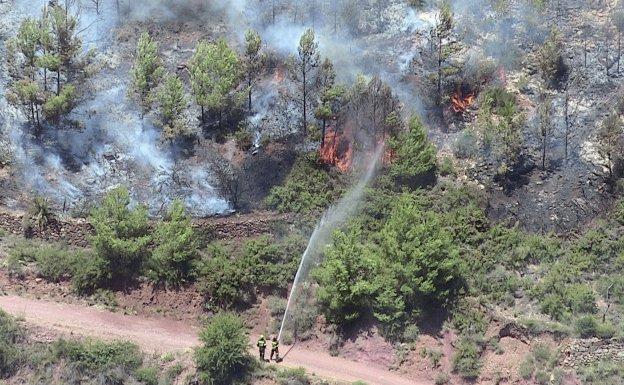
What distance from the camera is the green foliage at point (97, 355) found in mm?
31766

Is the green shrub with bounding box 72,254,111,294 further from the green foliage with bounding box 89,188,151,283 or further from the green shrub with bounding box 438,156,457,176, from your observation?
the green shrub with bounding box 438,156,457,176

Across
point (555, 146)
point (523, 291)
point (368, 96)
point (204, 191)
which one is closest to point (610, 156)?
point (555, 146)

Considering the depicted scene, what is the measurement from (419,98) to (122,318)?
18.6 m

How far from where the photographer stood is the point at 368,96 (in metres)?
41.9

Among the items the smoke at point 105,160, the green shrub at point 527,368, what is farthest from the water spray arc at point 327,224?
the green shrub at point 527,368

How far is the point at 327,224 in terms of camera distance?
38125 mm

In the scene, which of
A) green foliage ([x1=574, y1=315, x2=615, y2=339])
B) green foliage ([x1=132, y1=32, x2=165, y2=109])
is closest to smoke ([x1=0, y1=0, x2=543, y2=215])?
green foliage ([x1=132, y1=32, x2=165, y2=109])

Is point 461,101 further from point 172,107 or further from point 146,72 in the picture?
point 146,72

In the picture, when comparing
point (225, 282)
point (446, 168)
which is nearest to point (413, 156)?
point (446, 168)

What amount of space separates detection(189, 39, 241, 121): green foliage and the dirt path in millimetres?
11550

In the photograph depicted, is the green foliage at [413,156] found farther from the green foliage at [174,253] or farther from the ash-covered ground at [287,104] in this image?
the green foliage at [174,253]

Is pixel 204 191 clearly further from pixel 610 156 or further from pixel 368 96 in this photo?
pixel 610 156

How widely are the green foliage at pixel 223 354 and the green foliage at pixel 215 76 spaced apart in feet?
42.3

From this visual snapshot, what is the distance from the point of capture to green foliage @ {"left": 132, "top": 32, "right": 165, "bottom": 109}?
135 feet
